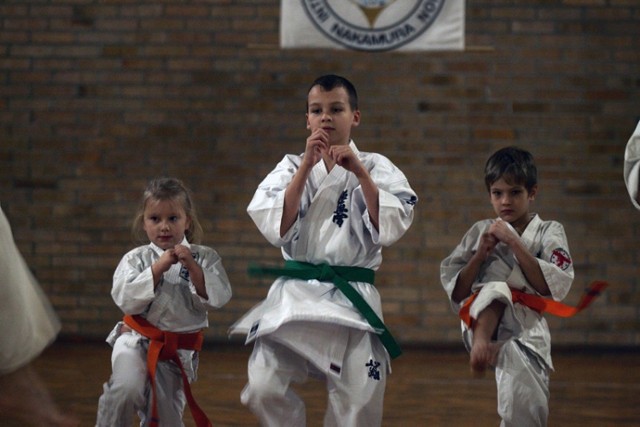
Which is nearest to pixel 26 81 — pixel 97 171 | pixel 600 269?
pixel 97 171

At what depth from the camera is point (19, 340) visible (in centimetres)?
203

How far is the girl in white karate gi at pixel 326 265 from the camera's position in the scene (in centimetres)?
340

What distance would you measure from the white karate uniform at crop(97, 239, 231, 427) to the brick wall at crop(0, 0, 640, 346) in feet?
11.6

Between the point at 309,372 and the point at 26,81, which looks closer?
the point at 309,372

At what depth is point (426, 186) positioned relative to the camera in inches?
288

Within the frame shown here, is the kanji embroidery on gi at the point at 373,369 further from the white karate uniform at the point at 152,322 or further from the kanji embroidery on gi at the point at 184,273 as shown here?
the kanji embroidery on gi at the point at 184,273

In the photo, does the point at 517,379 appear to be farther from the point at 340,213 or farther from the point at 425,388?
the point at 425,388

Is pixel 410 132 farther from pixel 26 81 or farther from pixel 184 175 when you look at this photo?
pixel 26 81

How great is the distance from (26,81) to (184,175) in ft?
4.35

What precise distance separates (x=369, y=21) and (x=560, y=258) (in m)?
3.20

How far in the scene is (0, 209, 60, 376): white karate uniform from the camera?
198 centimetres

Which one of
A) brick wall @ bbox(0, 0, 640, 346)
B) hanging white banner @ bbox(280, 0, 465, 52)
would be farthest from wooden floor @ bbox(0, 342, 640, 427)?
hanging white banner @ bbox(280, 0, 465, 52)

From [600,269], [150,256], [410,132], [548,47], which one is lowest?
[600,269]

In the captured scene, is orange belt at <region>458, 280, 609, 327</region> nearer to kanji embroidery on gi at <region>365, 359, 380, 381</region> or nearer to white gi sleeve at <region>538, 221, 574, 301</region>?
white gi sleeve at <region>538, 221, 574, 301</region>
